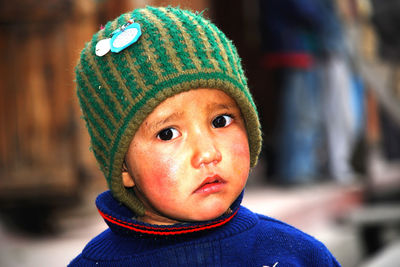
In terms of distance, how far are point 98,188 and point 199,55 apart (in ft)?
9.83

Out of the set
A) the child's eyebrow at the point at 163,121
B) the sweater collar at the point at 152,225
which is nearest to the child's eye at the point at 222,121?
the child's eyebrow at the point at 163,121

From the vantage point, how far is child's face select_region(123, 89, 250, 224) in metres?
1.63

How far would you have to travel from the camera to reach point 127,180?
1868mm

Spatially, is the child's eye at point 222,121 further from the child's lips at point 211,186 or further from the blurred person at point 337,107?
the blurred person at point 337,107

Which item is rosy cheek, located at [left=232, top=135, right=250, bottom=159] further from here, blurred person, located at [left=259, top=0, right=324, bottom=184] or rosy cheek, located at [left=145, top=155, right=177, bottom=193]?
blurred person, located at [left=259, top=0, right=324, bottom=184]

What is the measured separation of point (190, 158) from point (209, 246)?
0.29m

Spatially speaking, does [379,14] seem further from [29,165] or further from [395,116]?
[29,165]

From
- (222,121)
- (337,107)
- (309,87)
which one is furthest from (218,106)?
(337,107)

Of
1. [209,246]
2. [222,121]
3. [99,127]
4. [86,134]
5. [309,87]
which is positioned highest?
[86,134]

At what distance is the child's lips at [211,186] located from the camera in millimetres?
1627

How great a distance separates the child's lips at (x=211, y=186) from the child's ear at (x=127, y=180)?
12.6 inches

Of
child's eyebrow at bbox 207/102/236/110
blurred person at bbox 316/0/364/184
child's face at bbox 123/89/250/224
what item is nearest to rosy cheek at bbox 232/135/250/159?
child's face at bbox 123/89/250/224

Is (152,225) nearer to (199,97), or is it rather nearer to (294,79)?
(199,97)

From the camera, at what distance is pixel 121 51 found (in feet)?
5.75
